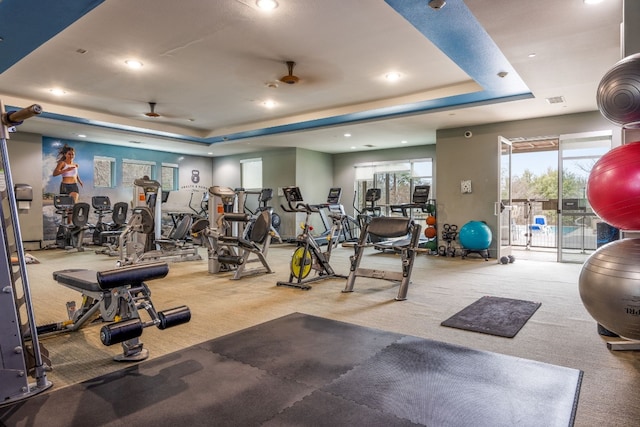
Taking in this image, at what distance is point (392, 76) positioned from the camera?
5398mm

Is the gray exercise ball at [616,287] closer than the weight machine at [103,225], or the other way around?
the gray exercise ball at [616,287]

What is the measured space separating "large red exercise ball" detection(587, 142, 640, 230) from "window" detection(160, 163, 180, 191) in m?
10.8

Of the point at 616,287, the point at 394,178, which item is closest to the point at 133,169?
the point at 394,178

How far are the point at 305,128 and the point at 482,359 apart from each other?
650 centimetres

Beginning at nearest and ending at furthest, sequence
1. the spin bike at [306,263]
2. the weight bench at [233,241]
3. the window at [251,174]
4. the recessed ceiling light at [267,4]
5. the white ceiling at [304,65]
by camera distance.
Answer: the recessed ceiling light at [267,4]
the white ceiling at [304,65]
the spin bike at [306,263]
the weight bench at [233,241]
the window at [251,174]

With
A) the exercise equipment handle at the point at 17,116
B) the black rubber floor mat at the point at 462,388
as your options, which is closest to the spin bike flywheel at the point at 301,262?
the black rubber floor mat at the point at 462,388

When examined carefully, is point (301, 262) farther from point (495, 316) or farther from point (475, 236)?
point (475, 236)

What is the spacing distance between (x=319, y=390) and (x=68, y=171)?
9697mm

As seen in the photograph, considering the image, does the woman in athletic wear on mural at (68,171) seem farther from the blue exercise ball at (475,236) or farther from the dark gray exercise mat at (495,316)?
the dark gray exercise mat at (495,316)

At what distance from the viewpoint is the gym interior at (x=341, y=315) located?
6.29 ft

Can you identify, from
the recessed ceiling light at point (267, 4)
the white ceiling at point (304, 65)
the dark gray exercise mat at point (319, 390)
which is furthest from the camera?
the white ceiling at point (304, 65)

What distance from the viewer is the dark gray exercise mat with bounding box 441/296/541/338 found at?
3064mm

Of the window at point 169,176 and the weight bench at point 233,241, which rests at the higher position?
the window at point 169,176

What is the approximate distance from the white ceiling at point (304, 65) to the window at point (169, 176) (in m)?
2.57
